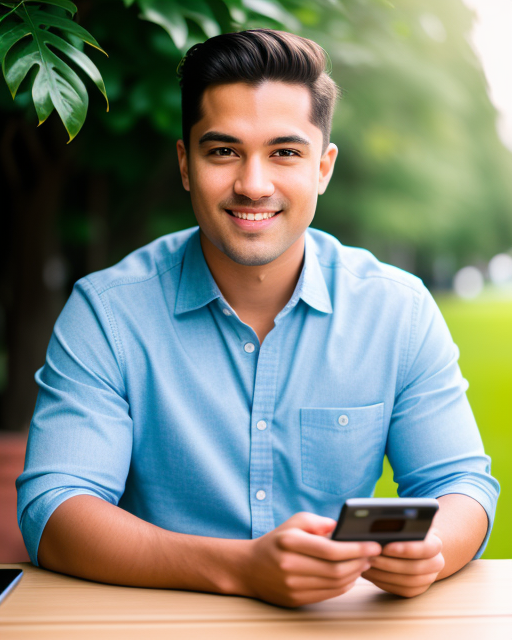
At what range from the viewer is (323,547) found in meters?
1.28

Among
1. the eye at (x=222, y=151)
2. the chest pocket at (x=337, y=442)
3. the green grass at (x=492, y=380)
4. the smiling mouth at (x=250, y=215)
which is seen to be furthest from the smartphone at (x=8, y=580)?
the green grass at (x=492, y=380)

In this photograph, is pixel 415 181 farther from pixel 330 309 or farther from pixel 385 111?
pixel 330 309

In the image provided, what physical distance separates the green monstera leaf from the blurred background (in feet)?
0.58

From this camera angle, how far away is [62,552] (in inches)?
60.0

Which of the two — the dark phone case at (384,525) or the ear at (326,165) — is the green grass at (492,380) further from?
the dark phone case at (384,525)

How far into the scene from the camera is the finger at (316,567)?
1290 mm

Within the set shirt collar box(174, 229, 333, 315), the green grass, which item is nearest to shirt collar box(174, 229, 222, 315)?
shirt collar box(174, 229, 333, 315)

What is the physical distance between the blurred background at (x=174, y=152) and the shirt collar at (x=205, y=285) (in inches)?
23.9

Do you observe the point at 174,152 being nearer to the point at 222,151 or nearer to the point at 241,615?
the point at 222,151

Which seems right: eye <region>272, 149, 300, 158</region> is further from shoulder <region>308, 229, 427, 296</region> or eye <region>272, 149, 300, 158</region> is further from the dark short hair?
shoulder <region>308, 229, 427, 296</region>

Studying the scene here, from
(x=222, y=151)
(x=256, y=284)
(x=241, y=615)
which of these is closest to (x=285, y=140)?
(x=222, y=151)

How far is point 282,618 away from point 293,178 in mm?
1098

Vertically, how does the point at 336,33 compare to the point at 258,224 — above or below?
above

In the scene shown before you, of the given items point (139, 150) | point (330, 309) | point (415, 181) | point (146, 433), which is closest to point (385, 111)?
point (415, 181)
